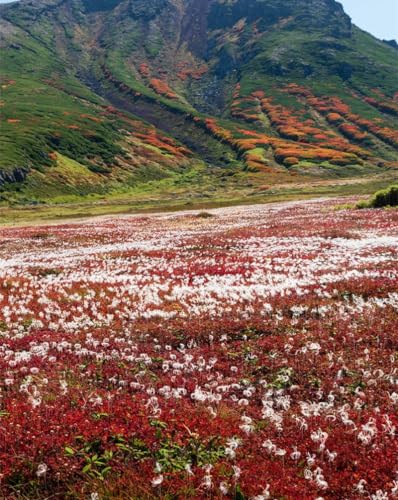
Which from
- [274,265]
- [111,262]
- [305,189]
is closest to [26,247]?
[111,262]

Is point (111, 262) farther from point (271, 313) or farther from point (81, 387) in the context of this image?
point (81, 387)

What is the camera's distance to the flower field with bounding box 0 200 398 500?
5.68 metres

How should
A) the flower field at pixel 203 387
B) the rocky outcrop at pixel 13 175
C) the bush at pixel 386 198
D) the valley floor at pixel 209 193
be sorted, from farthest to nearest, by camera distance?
1. the rocky outcrop at pixel 13 175
2. the valley floor at pixel 209 193
3. the bush at pixel 386 198
4. the flower field at pixel 203 387

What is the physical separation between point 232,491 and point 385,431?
2.67m

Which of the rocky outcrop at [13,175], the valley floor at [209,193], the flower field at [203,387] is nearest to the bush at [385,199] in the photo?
the flower field at [203,387]

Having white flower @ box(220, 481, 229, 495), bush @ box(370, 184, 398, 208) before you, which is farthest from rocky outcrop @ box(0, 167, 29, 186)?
white flower @ box(220, 481, 229, 495)

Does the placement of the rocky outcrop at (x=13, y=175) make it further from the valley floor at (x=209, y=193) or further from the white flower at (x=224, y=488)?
the white flower at (x=224, y=488)

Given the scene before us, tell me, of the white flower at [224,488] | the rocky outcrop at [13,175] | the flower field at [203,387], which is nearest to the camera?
the white flower at [224,488]

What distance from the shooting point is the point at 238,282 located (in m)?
18.0

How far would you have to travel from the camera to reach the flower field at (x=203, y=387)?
5.68 meters

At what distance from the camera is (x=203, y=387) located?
Answer: 8.48m

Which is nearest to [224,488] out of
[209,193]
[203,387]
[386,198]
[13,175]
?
[203,387]

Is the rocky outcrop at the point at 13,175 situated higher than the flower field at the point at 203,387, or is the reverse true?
the rocky outcrop at the point at 13,175

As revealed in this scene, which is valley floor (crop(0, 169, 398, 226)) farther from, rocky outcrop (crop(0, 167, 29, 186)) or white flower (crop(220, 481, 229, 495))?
white flower (crop(220, 481, 229, 495))
